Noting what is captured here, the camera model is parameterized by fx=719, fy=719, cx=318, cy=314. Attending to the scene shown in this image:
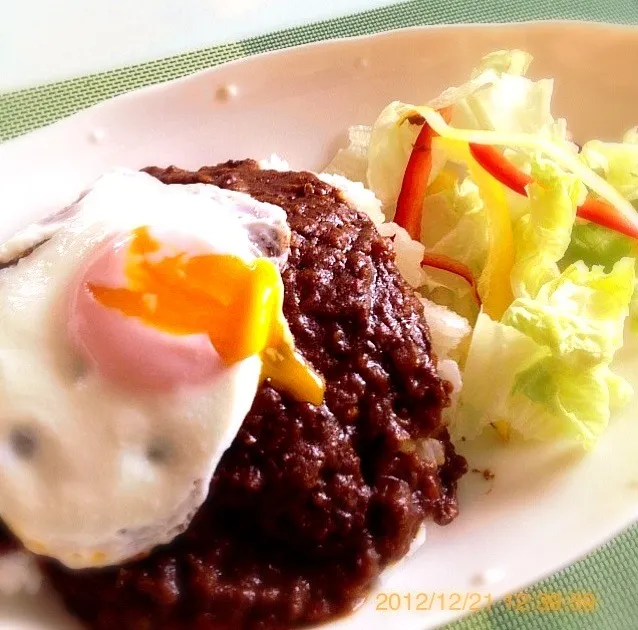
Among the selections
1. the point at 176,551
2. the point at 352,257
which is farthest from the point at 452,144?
the point at 176,551

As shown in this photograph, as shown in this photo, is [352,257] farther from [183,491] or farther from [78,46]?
[78,46]

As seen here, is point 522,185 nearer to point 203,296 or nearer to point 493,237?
point 493,237

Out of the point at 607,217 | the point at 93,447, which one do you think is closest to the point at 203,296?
the point at 93,447

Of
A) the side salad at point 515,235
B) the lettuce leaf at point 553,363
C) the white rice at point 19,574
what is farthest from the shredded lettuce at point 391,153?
the white rice at point 19,574

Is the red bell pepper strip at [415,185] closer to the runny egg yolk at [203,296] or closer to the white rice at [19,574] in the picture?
the runny egg yolk at [203,296]

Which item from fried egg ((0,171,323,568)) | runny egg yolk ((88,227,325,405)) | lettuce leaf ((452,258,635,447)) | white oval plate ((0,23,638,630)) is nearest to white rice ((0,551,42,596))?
fried egg ((0,171,323,568))

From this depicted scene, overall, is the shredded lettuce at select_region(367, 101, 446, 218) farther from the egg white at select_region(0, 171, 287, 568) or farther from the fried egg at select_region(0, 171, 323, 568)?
the egg white at select_region(0, 171, 287, 568)
